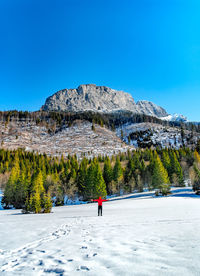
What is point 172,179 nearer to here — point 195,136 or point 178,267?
point 178,267

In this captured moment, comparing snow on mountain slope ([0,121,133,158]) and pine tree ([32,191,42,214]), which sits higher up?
snow on mountain slope ([0,121,133,158])

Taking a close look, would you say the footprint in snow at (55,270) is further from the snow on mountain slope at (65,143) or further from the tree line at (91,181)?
the snow on mountain slope at (65,143)

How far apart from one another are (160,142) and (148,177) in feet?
348

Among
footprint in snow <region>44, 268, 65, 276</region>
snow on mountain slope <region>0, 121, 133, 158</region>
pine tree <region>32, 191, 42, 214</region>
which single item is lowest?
pine tree <region>32, 191, 42, 214</region>

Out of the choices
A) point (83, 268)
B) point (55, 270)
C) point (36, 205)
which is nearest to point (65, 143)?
point (36, 205)

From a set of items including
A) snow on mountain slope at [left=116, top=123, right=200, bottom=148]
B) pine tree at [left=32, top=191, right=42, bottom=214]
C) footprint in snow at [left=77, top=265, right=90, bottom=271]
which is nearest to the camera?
footprint in snow at [left=77, top=265, right=90, bottom=271]

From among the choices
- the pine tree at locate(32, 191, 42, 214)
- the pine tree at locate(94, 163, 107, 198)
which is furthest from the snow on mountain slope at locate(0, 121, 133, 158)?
the pine tree at locate(32, 191, 42, 214)

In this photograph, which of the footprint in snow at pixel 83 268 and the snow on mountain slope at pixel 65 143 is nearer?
the footprint in snow at pixel 83 268

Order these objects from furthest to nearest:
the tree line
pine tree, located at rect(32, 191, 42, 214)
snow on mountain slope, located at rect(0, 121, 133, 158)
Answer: snow on mountain slope, located at rect(0, 121, 133, 158) < the tree line < pine tree, located at rect(32, 191, 42, 214)

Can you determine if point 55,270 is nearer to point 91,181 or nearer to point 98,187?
point 98,187

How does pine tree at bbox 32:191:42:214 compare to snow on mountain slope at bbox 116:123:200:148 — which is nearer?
pine tree at bbox 32:191:42:214

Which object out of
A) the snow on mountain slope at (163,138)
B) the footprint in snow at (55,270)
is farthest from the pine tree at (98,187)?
the snow on mountain slope at (163,138)

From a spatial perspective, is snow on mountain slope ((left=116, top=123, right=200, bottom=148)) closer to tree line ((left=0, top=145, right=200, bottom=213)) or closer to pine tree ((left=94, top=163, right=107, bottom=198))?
tree line ((left=0, top=145, right=200, bottom=213))

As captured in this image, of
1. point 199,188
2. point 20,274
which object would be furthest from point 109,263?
point 199,188
